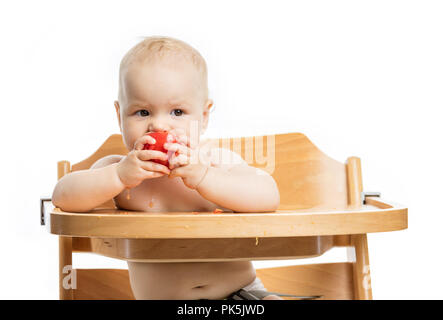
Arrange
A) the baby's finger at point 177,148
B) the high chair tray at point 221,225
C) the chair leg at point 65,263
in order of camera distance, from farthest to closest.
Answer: the chair leg at point 65,263 < the baby's finger at point 177,148 < the high chair tray at point 221,225

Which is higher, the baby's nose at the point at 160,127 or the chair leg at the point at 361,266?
the baby's nose at the point at 160,127

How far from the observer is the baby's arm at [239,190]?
0.87 metres

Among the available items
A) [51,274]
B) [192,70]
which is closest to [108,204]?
[51,274]

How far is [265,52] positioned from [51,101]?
483 mm

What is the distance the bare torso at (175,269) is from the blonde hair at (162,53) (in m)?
0.17

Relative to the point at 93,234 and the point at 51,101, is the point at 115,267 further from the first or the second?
the point at 93,234

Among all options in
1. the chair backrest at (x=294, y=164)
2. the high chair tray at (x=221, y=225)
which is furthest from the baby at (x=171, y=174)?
the chair backrest at (x=294, y=164)

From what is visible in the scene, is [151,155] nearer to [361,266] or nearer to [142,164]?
[142,164]

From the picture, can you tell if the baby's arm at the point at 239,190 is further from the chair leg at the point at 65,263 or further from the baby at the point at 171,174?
the chair leg at the point at 65,263

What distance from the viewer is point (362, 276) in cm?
126

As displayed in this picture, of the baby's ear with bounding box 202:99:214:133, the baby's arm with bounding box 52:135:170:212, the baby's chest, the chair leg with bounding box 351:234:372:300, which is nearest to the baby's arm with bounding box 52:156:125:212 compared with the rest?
the baby's arm with bounding box 52:135:170:212

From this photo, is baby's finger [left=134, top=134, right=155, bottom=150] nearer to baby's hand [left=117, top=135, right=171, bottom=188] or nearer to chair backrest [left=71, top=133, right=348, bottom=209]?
baby's hand [left=117, top=135, right=171, bottom=188]

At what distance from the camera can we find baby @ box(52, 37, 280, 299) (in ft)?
2.84

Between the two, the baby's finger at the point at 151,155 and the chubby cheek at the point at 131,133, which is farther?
the chubby cheek at the point at 131,133
